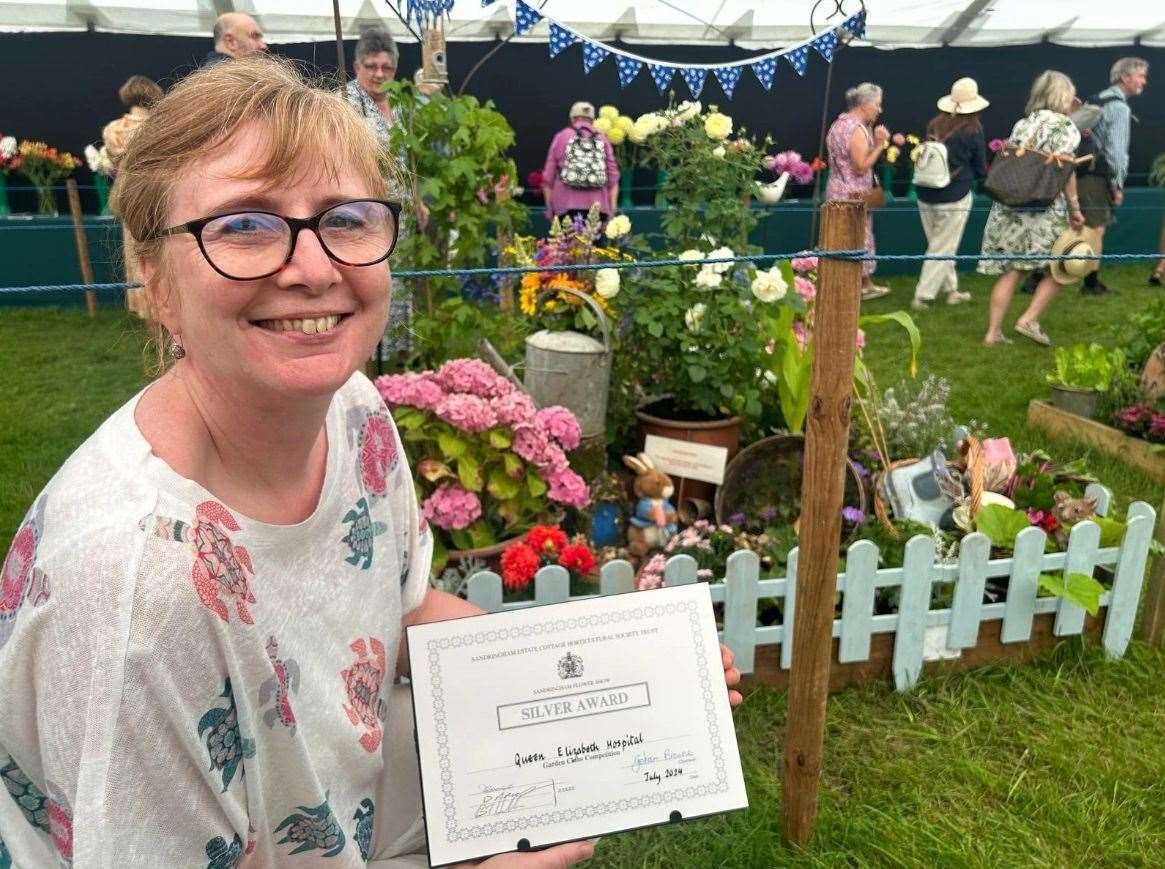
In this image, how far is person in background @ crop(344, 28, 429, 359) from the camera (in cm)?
329

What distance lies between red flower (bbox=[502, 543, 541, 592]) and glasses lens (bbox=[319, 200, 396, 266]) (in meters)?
1.42

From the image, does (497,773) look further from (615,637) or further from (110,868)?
(110,868)

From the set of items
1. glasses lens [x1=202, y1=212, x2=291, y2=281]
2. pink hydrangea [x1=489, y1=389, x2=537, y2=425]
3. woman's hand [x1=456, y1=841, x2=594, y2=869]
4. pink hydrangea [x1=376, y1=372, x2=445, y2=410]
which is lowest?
woman's hand [x1=456, y1=841, x2=594, y2=869]

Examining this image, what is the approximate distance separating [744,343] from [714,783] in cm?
203

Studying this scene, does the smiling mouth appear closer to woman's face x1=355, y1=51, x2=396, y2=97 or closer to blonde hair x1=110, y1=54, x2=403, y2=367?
blonde hair x1=110, y1=54, x2=403, y2=367

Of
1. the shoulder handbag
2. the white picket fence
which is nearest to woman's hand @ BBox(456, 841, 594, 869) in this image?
the white picket fence

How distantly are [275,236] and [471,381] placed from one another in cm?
173

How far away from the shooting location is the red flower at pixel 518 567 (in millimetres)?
2486

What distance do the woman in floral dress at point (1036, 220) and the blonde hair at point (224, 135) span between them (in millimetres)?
5938

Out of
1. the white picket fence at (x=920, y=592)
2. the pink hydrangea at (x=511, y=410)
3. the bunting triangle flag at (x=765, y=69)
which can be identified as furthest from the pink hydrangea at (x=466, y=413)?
the bunting triangle flag at (x=765, y=69)

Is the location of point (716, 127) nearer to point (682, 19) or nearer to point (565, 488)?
point (565, 488)

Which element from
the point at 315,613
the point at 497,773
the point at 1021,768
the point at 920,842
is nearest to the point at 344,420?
the point at 315,613

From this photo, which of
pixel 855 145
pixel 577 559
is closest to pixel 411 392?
pixel 577 559

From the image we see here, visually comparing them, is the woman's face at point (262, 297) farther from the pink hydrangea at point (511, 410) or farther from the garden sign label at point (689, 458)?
→ the garden sign label at point (689, 458)
